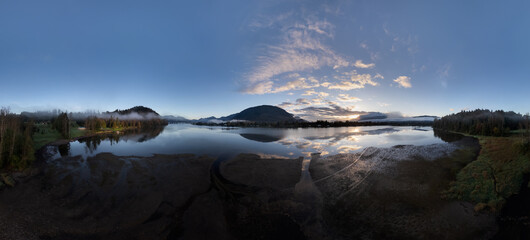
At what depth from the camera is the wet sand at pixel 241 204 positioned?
303 inches

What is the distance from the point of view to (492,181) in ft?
38.4

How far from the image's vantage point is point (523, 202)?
952 centimetres

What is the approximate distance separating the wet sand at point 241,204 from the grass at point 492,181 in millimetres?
801

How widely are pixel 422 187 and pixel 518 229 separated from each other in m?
4.11

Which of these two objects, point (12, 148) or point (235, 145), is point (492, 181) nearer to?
point (235, 145)

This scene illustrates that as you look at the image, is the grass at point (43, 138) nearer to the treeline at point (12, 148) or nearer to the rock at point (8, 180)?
the treeline at point (12, 148)

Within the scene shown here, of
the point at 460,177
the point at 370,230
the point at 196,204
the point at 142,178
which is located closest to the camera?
the point at 370,230

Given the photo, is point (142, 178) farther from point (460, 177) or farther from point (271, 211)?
point (460, 177)

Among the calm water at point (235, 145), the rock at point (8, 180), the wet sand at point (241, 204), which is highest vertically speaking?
the calm water at point (235, 145)

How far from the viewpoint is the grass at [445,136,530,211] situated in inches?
391

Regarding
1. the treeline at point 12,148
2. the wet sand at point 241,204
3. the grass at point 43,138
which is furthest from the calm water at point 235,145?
the wet sand at point 241,204

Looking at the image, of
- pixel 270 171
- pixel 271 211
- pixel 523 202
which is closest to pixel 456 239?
pixel 523 202

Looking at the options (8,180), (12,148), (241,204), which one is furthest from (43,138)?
(241,204)

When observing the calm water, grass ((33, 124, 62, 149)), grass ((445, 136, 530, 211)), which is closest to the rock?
the calm water
